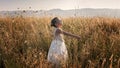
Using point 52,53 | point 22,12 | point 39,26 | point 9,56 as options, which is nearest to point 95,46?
point 52,53

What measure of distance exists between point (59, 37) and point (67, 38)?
0.80m

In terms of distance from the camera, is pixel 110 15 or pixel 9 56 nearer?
pixel 9 56

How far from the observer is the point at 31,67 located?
3557 mm

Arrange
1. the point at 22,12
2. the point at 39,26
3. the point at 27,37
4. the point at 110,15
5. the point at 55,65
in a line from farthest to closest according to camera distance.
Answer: the point at 110,15 → the point at 22,12 → the point at 39,26 → the point at 27,37 → the point at 55,65

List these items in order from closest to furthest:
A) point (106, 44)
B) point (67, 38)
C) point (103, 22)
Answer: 1. point (106, 44)
2. point (67, 38)
3. point (103, 22)

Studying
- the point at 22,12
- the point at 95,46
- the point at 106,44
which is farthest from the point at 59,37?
the point at 22,12

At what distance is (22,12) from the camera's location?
8297 mm

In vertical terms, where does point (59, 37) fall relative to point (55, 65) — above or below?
above

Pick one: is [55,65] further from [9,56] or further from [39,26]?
[39,26]

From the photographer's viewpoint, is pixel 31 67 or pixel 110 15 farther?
pixel 110 15

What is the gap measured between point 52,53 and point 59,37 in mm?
292

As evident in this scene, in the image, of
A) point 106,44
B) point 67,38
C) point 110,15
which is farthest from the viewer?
point 110,15

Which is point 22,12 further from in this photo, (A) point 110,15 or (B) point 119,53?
(B) point 119,53

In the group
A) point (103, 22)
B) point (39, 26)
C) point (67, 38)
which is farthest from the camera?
point (103, 22)
